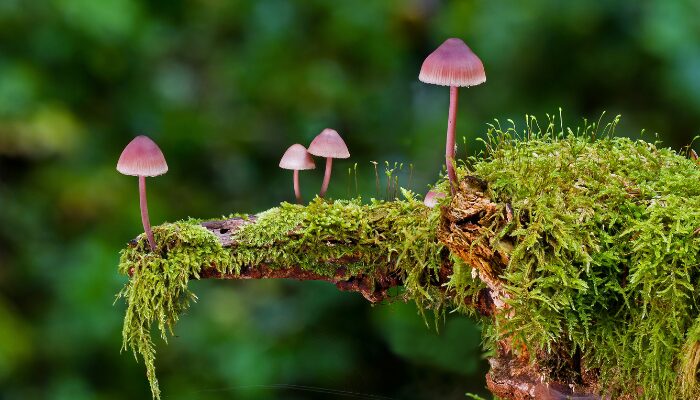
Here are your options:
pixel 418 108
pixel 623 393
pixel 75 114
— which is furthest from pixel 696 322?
pixel 75 114

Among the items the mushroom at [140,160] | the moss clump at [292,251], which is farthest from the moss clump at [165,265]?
the mushroom at [140,160]

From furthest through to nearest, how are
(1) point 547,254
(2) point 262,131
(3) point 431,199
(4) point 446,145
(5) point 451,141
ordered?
(2) point 262,131 < (3) point 431,199 < (4) point 446,145 < (5) point 451,141 < (1) point 547,254

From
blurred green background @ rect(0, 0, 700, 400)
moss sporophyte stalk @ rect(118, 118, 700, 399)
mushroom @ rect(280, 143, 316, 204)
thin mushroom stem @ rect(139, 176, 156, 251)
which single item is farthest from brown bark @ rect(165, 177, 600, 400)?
blurred green background @ rect(0, 0, 700, 400)

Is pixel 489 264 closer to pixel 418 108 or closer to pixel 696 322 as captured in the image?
pixel 696 322

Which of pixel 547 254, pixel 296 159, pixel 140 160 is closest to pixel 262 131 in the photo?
pixel 296 159

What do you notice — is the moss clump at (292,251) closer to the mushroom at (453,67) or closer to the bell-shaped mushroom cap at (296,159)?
the bell-shaped mushroom cap at (296,159)

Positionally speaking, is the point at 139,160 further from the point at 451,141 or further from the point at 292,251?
the point at 451,141
